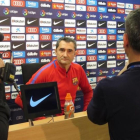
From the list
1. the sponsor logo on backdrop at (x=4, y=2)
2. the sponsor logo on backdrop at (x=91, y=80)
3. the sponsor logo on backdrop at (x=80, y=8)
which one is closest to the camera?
the sponsor logo on backdrop at (x=4, y=2)

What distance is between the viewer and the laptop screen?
1302mm

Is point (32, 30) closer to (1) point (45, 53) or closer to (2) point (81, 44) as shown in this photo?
(1) point (45, 53)

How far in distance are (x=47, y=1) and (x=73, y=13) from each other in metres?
0.46

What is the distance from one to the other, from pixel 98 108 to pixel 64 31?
2.42m

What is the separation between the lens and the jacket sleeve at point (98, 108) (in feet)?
2.68

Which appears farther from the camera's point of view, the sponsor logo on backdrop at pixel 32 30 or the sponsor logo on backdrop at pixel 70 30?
the sponsor logo on backdrop at pixel 70 30

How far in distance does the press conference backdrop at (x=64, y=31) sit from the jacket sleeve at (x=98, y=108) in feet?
6.81

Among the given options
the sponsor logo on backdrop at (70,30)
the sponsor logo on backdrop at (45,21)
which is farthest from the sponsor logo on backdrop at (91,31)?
the sponsor logo on backdrop at (45,21)

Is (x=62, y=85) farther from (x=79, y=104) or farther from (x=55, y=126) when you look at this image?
(x=79, y=104)

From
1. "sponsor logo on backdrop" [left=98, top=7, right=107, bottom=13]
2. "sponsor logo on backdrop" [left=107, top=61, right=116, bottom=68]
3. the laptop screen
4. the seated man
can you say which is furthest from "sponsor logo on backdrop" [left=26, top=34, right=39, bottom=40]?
the seated man

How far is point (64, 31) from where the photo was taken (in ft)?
10.2

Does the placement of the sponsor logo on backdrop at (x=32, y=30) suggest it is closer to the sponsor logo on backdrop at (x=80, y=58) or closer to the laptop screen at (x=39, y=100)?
the sponsor logo on backdrop at (x=80, y=58)

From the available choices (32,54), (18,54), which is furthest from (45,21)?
(18,54)

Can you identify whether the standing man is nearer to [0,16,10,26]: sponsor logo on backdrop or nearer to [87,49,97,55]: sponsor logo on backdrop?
[0,16,10,26]: sponsor logo on backdrop
